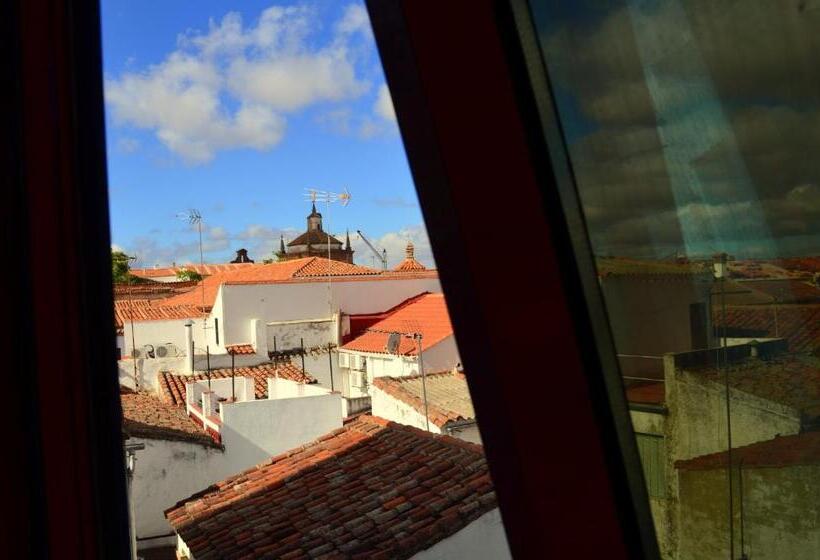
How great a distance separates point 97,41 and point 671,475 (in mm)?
942

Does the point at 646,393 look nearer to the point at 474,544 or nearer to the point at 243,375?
the point at 474,544

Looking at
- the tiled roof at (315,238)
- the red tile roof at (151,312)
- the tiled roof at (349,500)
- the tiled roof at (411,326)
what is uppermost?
the tiled roof at (315,238)

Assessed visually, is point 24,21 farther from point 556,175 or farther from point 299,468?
point 299,468

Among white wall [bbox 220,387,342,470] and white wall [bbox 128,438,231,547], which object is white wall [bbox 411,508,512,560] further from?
white wall [bbox 220,387,342,470]

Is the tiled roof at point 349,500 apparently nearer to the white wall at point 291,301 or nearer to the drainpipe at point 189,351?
the drainpipe at point 189,351

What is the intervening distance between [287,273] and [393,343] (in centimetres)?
342

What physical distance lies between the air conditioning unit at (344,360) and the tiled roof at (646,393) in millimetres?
8409

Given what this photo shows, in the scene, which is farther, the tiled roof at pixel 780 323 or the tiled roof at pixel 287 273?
the tiled roof at pixel 287 273

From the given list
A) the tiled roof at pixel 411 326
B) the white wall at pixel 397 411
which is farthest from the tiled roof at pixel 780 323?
the tiled roof at pixel 411 326

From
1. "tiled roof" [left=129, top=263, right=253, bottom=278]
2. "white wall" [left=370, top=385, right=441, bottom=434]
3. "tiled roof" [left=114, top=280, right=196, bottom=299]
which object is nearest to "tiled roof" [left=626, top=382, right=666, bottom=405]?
"white wall" [left=370, top=385, right=441, bottom=434]

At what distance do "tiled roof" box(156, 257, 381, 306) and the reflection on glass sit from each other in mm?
9663

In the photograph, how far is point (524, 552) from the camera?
0.43 metres

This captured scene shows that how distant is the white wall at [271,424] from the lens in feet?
17.5

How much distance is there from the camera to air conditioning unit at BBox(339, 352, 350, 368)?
877cm
